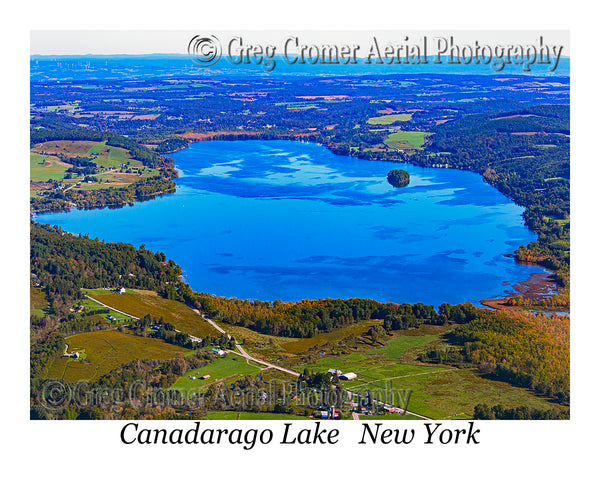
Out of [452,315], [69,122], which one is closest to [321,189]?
[452,315]

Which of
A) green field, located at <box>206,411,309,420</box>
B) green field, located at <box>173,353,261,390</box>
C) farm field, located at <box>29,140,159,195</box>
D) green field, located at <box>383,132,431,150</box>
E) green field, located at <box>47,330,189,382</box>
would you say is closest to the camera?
green field, located at <box>206,411,309,420</box>

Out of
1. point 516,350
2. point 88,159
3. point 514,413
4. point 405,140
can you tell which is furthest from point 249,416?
point 405,140

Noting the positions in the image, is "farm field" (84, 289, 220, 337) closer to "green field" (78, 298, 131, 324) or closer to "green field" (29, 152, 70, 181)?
"green field" (78, 298, 131, 324)

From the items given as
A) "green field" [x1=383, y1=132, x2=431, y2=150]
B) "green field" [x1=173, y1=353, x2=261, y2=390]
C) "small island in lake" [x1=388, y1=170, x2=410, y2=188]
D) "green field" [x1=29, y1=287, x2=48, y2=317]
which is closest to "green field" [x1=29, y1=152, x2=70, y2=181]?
"small island in lake" [x1=388, y1=170, x2=410, y2=188]

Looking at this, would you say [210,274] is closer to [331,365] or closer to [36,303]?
[36,303]

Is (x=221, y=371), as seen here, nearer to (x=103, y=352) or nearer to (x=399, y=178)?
(x=103, y=352)

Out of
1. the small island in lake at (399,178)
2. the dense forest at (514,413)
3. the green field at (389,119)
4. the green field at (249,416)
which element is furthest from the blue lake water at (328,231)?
the green field at (389,119)
